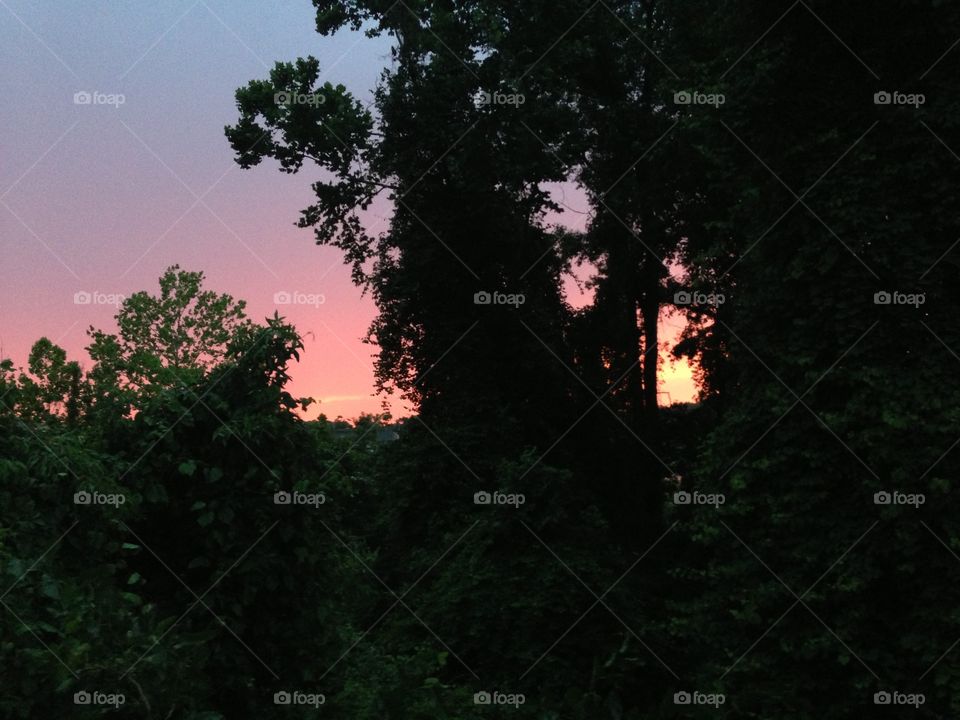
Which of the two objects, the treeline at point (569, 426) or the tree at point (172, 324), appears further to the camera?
the tree at point (172, 324)

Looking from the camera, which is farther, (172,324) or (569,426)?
(172,324)

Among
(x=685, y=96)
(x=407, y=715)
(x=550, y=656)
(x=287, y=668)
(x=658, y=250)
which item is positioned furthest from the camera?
(x=658, y=250)

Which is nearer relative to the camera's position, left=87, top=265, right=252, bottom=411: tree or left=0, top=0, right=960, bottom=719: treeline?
left=0, top=0, right=960, bottom=719: treeline

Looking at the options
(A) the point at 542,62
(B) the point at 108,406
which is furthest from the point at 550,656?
(A) the point at 542,62

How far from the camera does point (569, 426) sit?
23.6 m

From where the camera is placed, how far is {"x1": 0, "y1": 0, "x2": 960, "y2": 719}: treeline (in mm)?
9859

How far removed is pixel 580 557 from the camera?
19.2m

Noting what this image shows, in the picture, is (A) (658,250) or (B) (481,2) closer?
(B) (481,2)

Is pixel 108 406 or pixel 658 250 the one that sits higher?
pixel 658 250

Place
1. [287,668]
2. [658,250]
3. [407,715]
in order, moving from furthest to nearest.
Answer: [658,250]
[407,715]
[287,668]

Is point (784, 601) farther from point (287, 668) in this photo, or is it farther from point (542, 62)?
point (542, 62)

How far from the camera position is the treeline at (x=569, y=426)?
986cm

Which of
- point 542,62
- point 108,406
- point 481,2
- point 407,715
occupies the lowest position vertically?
point 407,715

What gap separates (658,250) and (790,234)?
35.3ft
